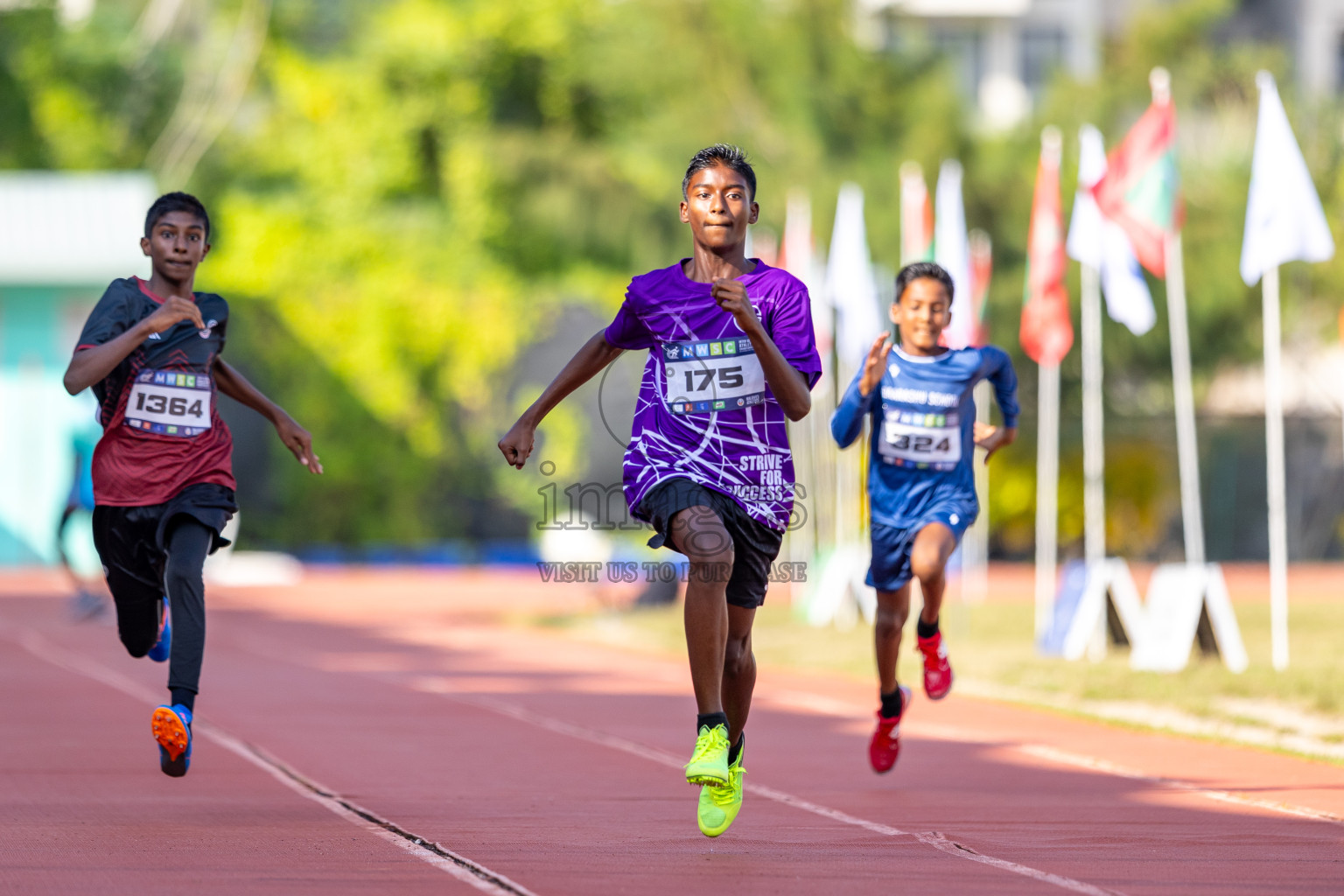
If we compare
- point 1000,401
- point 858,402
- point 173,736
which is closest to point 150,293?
point 173,736

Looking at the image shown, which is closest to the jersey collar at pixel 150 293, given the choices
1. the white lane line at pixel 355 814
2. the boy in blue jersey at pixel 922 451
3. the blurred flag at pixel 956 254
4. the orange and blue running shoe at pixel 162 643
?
the orange and blue running shoe at pixel 162 643

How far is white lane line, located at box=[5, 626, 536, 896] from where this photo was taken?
5.20 meters

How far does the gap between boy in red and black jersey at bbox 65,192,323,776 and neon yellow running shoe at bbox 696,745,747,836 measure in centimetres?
209

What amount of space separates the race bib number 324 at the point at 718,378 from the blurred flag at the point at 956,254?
34.4ft

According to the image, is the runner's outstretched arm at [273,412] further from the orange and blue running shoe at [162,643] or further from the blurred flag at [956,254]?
the blurred flag at [956,254]

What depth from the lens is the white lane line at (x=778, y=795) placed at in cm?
542

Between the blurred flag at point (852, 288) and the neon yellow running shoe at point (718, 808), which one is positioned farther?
the blurred flag at point (852, 288)

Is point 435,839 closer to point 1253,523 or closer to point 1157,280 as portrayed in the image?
point 1157,280

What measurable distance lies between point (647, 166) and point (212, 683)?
28.3 m

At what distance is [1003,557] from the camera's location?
3173 cm

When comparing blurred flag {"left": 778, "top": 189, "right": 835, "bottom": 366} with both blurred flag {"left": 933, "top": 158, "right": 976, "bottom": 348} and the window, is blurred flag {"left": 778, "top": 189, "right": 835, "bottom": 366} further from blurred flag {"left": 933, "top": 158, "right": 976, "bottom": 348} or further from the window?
the window

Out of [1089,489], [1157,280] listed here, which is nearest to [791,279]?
[1089,489]

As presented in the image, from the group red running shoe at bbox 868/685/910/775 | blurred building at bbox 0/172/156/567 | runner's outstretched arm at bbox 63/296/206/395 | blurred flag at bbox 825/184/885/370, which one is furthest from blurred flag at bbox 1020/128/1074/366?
blurred building at bbox 0/172/156/567

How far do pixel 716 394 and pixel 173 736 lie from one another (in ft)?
7.67
